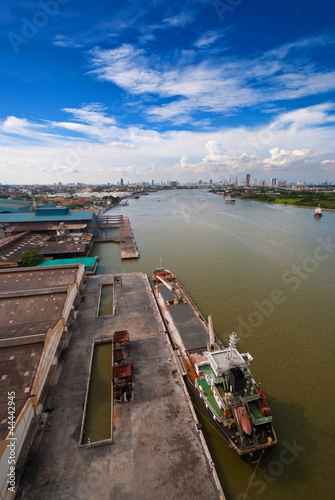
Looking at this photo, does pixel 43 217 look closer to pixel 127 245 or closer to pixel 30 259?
pixel 127 245

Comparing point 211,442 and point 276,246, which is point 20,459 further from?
point 276,246

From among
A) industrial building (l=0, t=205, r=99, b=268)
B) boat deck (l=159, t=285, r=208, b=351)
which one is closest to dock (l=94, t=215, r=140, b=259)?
industrial building (l=0, t=205, r=99, b=268)

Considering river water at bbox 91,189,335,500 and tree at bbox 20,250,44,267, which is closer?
river water at bbox 91,189,335,500

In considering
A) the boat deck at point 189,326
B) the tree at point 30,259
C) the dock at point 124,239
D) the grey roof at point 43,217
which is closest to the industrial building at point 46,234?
the grey roof at point 43,217

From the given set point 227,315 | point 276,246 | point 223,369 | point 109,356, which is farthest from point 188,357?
point 276,246

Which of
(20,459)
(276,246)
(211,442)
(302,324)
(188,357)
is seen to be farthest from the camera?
(276,246)

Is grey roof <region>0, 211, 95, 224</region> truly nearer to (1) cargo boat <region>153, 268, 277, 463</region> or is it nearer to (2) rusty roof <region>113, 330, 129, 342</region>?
(2) rusty roof <region>113, 330, 129, 342</region>
